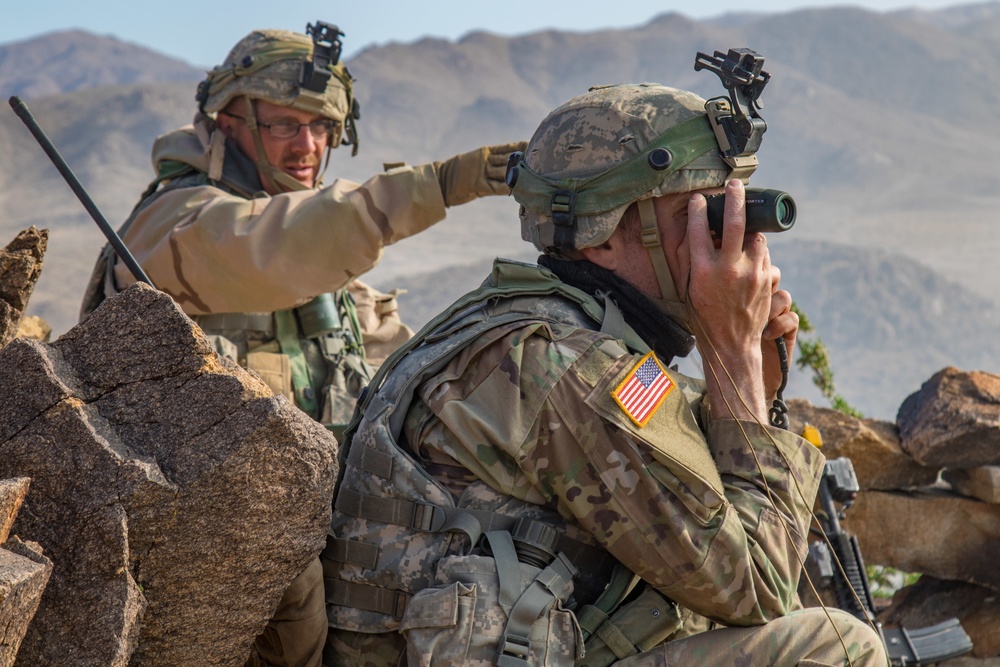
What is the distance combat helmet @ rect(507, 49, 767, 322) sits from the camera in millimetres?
2869

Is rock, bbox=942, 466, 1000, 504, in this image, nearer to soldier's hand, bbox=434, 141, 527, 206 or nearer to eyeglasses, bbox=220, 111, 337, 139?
soldier's hand, bbox=434, 141, 527, 206

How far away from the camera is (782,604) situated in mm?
2662

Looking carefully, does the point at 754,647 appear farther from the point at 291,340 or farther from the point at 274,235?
the point at 291,340

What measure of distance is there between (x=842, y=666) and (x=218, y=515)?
4.81 feet

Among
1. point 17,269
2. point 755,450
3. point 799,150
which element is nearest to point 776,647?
point 755,450

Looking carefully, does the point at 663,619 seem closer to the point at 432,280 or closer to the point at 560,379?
the point at 560,379

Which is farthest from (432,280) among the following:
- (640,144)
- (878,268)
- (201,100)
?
(640,144)

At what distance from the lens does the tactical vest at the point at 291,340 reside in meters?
5.11

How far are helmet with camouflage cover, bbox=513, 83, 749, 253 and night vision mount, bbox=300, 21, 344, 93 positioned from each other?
8.82ft

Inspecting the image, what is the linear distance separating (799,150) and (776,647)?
4570cm

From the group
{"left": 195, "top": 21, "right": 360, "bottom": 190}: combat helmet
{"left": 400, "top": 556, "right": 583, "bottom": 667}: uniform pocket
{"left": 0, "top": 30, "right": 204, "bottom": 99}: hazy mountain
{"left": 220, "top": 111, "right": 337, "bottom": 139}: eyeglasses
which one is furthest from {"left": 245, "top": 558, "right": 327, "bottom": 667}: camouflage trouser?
{"left": 0, "top": 30, "right": 204, "bottom": 99}: hazy mountain

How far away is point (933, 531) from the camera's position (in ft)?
17.2

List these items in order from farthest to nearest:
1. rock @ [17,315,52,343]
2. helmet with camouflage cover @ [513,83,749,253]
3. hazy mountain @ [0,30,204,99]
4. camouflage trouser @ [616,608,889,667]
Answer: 1. hazy mountain @ [0,30,204,99]
2. rock @ [17,315,52,343]
3. helmet with camouflage cover @ [513,83,749,253]
4. camouflage trouser @ [616,608,889,667]

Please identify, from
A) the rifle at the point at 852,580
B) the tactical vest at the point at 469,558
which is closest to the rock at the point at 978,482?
the rifle at the point at 852,580
